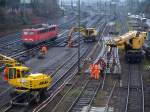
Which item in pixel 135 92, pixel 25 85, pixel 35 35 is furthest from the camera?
pixel 35 35

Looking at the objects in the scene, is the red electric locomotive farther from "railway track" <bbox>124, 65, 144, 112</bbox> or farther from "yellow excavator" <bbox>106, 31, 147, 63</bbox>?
"railway track" <bbox>124, 65, 144, 112</bbox>

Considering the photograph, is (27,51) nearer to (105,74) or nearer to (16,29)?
(105,74)

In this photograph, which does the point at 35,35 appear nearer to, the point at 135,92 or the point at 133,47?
the point at 133,47

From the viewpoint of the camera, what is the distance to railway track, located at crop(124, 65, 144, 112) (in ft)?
86.1

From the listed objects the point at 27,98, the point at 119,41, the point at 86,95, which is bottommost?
the point at 86,95

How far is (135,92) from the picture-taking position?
30234 mm

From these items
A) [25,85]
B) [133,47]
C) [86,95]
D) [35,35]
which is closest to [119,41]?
[133,47]

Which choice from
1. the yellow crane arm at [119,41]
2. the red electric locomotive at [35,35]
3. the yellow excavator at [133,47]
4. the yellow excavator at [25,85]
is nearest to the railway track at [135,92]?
the yellow excavator at [133,47]

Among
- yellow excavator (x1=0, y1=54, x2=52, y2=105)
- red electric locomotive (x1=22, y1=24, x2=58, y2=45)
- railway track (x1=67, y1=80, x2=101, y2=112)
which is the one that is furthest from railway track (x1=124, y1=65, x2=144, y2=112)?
red electric locomotive (x1=22, y1=24, x2=58, y2=45)

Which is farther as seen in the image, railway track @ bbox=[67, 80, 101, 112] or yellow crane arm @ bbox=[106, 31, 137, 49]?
yellow crane arm @ bbox=[106, 31, 137, 49]

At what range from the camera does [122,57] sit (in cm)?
4547

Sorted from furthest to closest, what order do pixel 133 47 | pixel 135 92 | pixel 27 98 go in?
pixel 133 47 < pixel 135 92 < pixel 27 98

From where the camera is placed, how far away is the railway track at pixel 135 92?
26.2 meters

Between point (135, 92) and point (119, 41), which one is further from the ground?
point (119, 41)
